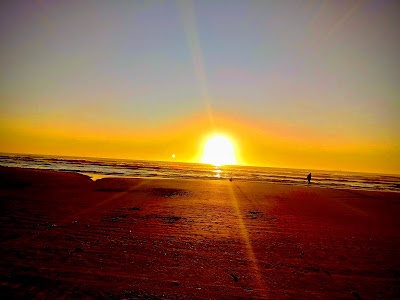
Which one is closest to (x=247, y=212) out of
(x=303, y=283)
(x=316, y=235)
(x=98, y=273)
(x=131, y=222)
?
(x=316, y=235)

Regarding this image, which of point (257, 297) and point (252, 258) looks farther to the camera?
point (252, 258)

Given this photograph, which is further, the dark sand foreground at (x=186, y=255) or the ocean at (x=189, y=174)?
the ocean at (x=189, y=174)

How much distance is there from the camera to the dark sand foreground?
535 centimetres

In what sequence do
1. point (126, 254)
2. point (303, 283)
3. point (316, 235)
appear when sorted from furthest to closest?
point (316, 235)
point (126, 254)
point (303, 283)

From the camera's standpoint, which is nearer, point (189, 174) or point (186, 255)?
point (186, 255)

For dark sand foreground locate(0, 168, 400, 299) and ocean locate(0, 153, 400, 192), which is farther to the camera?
ocean locate(0, 153, 400, 192)

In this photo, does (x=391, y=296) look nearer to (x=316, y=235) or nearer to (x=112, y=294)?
(x=316, y=235)

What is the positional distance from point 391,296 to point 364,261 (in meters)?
2.03

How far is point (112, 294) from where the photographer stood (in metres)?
4.97

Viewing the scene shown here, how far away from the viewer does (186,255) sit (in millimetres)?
7188

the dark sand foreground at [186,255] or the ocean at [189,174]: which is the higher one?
the ocean at [189,174]

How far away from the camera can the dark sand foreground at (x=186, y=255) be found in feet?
17.5

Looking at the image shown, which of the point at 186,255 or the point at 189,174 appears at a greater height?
the point at 189,174

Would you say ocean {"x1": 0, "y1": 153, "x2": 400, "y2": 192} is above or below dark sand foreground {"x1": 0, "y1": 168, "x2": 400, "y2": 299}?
above
